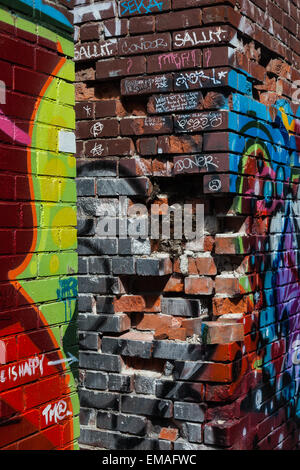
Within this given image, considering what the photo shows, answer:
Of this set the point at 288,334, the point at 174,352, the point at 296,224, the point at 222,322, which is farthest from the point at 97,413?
the point at 296,224

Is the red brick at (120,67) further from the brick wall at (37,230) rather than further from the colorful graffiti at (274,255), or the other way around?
the brick wall at (37,230)

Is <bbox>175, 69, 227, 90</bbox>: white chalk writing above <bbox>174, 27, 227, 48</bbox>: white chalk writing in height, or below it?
below

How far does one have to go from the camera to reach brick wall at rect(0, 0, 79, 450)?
2109 millimetres

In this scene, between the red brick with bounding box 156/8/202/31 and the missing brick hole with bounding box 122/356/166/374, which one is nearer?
the red brick with bounding box 156/8/202/31


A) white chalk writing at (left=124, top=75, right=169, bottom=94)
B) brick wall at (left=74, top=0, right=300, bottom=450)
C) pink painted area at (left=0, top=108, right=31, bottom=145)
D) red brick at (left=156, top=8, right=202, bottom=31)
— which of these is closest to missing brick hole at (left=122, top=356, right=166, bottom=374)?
brick wall at (left=74, top=0, right=300, bottom=450)

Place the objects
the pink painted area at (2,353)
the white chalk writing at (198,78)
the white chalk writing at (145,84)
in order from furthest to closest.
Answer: the white chalk writing at (145,84) < the white chalk writing at (198,78) < the pink painted area at (2,353)

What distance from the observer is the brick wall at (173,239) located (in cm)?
322

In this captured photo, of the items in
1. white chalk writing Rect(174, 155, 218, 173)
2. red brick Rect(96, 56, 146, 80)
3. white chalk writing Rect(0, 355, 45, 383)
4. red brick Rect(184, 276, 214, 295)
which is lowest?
white chalk writing Rect(0, 355, 45, 383)

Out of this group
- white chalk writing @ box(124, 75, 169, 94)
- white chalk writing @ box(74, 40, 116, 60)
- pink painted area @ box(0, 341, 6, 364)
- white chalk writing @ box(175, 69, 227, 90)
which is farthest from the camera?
white chalk writing @ box(74, 40, 116, 60)

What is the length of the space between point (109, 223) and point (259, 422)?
138 cm

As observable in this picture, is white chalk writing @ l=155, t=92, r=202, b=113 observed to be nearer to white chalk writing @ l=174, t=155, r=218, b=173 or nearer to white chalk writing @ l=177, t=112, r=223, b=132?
white chalk writing @ l=177, t=112, r=223, b=132

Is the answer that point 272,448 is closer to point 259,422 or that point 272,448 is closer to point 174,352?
point 259,422

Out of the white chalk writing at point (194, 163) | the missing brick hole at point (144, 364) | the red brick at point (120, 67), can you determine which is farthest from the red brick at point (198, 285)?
the red brick at point (120, 67)

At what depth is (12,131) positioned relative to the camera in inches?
84.0
